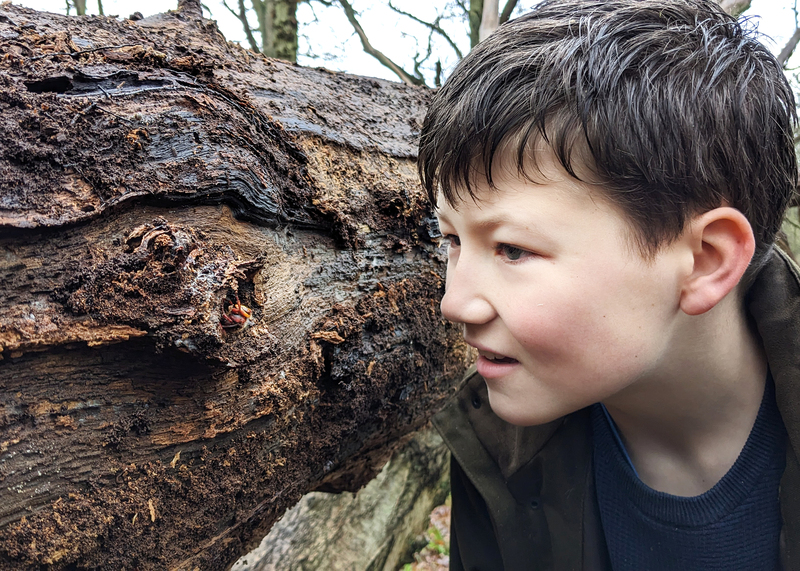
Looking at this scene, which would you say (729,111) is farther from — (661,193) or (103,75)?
(103,75)

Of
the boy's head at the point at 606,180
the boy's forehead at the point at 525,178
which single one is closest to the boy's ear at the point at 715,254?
the boy's head at the point at 606,180

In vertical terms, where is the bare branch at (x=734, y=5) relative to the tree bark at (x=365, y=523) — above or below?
above

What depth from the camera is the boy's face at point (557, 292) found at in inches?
41.0

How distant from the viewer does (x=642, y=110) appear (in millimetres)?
1032

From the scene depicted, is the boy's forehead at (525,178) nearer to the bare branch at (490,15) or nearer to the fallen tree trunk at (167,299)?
the fallen tree trunk at (167,299)

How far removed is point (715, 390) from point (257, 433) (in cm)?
132

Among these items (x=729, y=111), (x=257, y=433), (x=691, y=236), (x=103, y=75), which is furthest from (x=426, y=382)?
(x=103, y=75)

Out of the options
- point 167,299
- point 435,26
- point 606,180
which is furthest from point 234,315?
point 435,26

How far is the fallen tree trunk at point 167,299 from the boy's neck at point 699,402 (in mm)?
842

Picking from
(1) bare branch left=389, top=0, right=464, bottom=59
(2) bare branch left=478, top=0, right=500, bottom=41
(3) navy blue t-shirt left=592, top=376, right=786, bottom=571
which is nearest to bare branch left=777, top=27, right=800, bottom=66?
(2) bare branch left=478, top=0, right=500, bottom=41

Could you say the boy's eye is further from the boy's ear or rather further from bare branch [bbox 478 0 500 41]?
bare branch [bbox 478 0 500 41]

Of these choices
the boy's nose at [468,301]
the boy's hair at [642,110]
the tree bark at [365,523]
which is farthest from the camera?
the tree bark at [365,523]

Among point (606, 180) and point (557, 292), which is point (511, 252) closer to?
point (557, 292)

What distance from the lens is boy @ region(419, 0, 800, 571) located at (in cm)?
104
